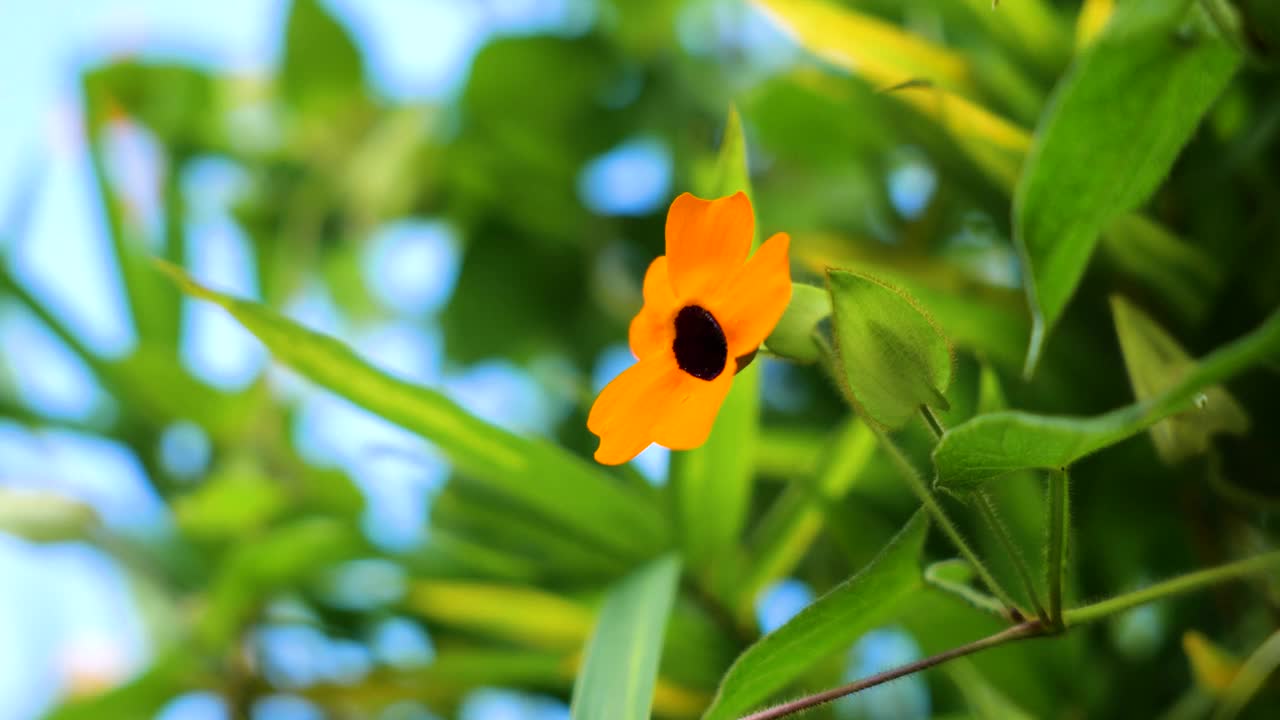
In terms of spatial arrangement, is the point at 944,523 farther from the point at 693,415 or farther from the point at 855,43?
the point at 855,43

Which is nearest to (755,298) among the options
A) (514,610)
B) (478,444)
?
(478,444)

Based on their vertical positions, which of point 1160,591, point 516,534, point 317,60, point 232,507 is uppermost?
point 317,60

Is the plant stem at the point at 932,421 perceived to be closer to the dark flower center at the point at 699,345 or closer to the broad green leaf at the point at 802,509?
the dark flower center at the point at 699,345

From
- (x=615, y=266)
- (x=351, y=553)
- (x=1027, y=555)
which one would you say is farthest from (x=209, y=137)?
(x=1027, y=555)

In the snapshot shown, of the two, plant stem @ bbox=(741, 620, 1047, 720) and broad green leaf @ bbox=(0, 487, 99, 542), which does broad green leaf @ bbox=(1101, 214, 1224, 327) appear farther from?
broad green leaf @ bbox=(0, 487, 99, 542)

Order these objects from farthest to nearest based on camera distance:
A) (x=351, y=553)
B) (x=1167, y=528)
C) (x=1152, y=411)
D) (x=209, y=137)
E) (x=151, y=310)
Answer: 1. (x=209, y=137)
2. (x=151, y=310)
3. (x=351, y=553)
4. (x=1167, y=528)
5. (x=1152, y=411)

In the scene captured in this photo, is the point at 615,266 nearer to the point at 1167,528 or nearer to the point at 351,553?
the point at 351,553
